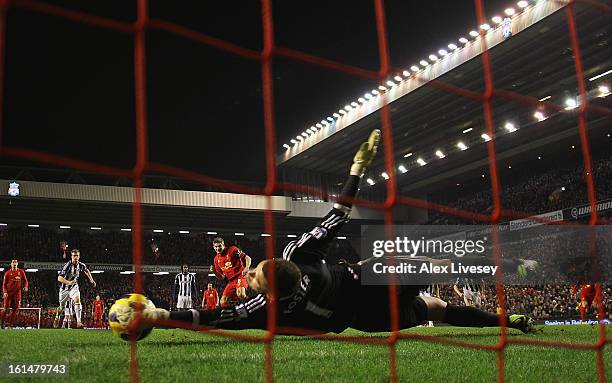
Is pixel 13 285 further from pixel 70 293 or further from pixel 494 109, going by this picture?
pixel 494 109

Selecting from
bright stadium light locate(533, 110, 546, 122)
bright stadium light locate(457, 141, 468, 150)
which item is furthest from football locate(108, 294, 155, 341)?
bright stadium light locate(457, 141, 468, 150)

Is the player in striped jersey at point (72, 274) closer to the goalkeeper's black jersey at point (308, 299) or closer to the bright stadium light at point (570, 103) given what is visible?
the goalkeeper's black jersey at point (308, 299)

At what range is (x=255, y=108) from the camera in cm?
2659

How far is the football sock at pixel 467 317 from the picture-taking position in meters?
5.80

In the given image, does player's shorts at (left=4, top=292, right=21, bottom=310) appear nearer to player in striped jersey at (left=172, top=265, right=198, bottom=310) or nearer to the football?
player in striped jersey at (left=172, top=265, right=198, bottom=310)

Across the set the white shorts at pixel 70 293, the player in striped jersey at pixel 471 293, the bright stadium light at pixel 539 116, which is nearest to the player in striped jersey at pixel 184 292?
the white shorts at pixel 70 293

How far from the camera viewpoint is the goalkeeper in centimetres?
434

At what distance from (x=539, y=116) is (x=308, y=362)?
2050cm

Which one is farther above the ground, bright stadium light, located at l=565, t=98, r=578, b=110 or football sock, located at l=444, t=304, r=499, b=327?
bright stadium light, located at l=565, t=98, r=578, b=110

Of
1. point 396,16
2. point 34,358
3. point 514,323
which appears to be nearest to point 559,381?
point 514,323

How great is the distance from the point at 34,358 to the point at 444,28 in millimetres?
19398

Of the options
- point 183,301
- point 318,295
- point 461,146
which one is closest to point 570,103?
point 461,146

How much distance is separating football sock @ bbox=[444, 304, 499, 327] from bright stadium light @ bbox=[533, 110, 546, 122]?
62.3 feet

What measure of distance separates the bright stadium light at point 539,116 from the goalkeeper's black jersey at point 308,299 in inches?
817
